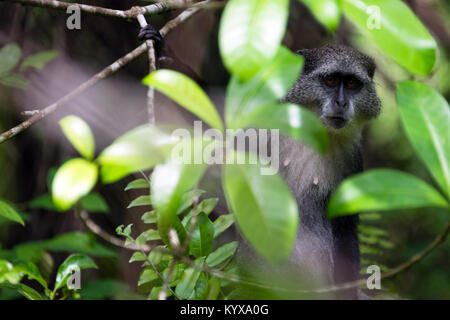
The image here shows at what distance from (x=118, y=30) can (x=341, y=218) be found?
12.7 feet

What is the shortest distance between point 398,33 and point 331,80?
299 centimetres

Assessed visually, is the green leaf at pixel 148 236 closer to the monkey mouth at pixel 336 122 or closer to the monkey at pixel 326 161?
the monkey at pixel 326 161

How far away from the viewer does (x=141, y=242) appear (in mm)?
2861

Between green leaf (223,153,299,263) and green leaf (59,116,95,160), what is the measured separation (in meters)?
0.47

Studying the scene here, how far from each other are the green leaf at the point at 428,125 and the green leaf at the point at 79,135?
107 centimetres

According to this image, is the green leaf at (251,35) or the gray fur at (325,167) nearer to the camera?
the green leaf at (251,35)

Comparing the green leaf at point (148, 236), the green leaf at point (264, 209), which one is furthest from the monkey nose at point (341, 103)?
the green leaf at point (264, 209)

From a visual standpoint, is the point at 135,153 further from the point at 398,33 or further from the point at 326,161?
the point at 326,161

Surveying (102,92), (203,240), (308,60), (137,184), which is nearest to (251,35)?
(203,240)

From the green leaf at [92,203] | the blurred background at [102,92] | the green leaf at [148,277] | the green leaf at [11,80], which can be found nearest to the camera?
the green leaf at [148,277]

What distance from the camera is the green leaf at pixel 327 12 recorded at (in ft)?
5.24

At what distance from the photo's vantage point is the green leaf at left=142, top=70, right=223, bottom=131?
176cm

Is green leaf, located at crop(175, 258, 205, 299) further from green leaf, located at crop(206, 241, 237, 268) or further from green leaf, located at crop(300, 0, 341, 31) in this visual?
green leaf, located at crop(300, 0, 341, 31)
